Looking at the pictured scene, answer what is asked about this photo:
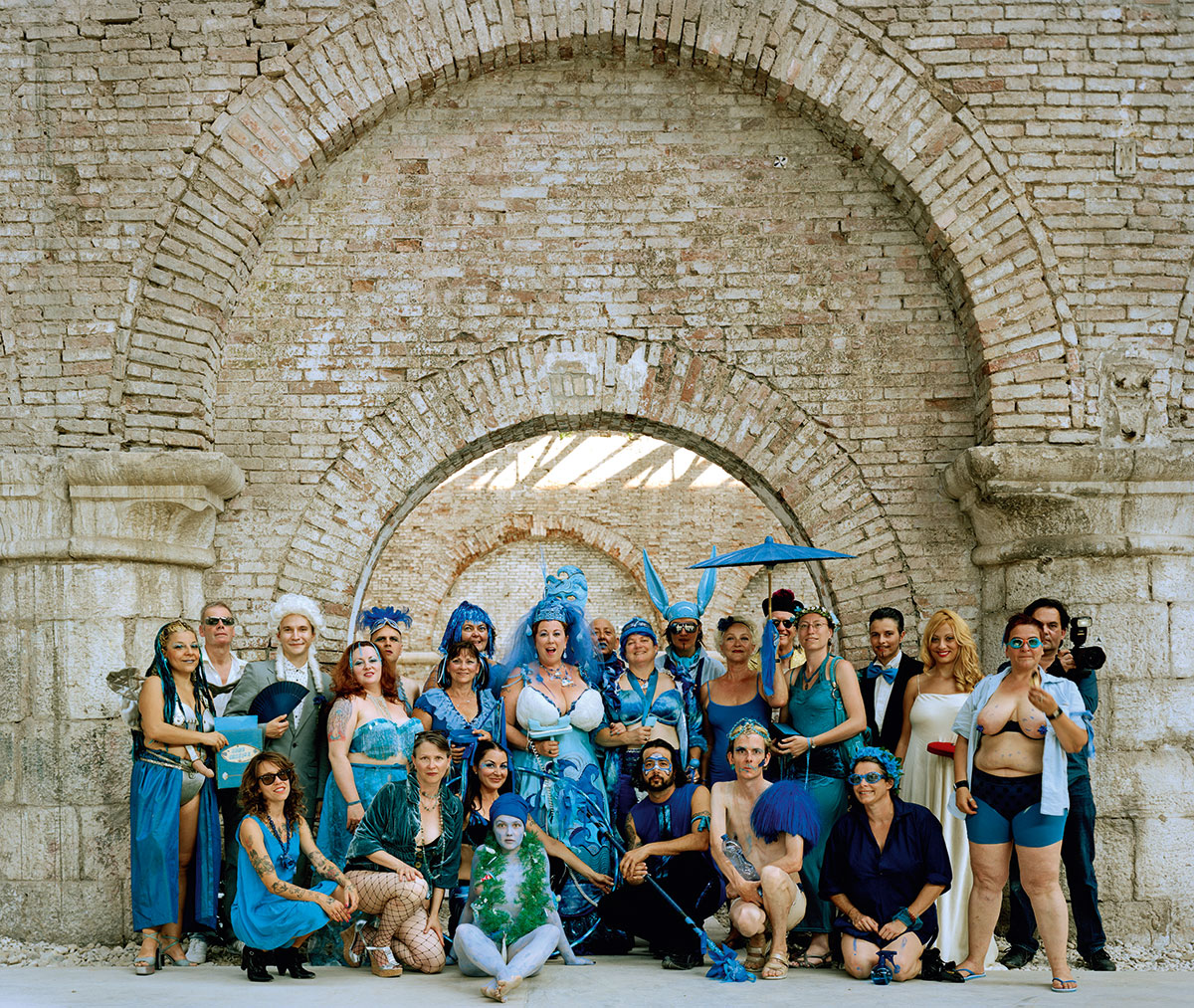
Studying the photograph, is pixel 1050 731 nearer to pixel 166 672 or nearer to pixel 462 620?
pixel 462 620

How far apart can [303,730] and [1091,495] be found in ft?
13.5

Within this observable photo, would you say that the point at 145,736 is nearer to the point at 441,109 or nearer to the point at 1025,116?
the point at 441,109

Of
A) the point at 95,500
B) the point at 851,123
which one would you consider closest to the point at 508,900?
the point at 95,500

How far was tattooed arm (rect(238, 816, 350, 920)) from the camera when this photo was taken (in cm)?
504

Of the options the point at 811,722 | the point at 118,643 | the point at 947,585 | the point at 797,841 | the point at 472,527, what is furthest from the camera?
the point at 472,527

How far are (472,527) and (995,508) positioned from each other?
9.52 metres

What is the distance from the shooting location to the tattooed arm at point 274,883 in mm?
5035

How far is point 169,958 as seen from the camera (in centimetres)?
554

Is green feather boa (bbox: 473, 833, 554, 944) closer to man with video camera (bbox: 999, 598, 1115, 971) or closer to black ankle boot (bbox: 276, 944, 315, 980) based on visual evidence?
black ankle boot (bbox: 276, 944, 315, 980)

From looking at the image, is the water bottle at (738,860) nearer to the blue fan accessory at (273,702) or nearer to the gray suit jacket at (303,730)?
the gray suit jacket at (303,730)

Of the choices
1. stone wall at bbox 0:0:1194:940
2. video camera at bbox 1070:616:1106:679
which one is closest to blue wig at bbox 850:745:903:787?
video camera at bbox 1070:616:1106:679

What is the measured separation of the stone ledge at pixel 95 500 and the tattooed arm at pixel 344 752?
5.22 feet

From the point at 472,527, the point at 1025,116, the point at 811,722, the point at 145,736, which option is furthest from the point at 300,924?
the point at 472,527

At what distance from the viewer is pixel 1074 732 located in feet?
16.2
